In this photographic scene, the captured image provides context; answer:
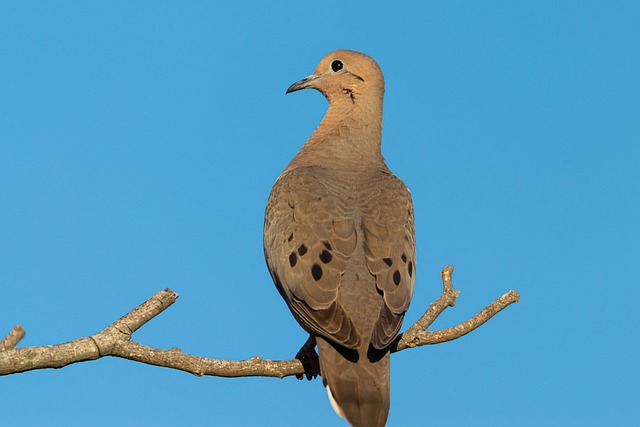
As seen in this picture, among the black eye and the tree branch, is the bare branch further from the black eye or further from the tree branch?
the black eye

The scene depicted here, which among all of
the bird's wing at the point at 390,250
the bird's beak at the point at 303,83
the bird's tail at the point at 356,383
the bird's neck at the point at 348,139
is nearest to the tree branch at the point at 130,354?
the bird's tail at the point at 356,383

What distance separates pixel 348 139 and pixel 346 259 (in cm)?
227

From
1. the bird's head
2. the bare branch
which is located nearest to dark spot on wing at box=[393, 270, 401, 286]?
the bare branch

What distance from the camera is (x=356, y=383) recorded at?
245 inches

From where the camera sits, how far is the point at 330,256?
21.8 feet

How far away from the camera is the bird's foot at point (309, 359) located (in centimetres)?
663

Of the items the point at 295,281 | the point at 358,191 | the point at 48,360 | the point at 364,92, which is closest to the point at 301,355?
the point at 295,281

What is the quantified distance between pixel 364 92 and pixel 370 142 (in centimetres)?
66

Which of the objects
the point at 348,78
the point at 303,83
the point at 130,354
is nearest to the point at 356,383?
the point at 130,354

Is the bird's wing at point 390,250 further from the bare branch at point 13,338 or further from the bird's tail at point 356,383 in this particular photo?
the bare branch at point 13,338

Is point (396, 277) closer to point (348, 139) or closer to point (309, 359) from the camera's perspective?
point (309, 359)

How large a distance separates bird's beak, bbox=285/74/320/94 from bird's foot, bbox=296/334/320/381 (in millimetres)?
3264

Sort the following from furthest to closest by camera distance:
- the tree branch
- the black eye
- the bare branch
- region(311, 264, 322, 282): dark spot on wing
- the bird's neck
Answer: the black eye, the bird's neck, region(311, 264, 322, 282): dark spot on wing, the bare branch, the tree branch

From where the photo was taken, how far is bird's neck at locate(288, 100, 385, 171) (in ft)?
27.3
